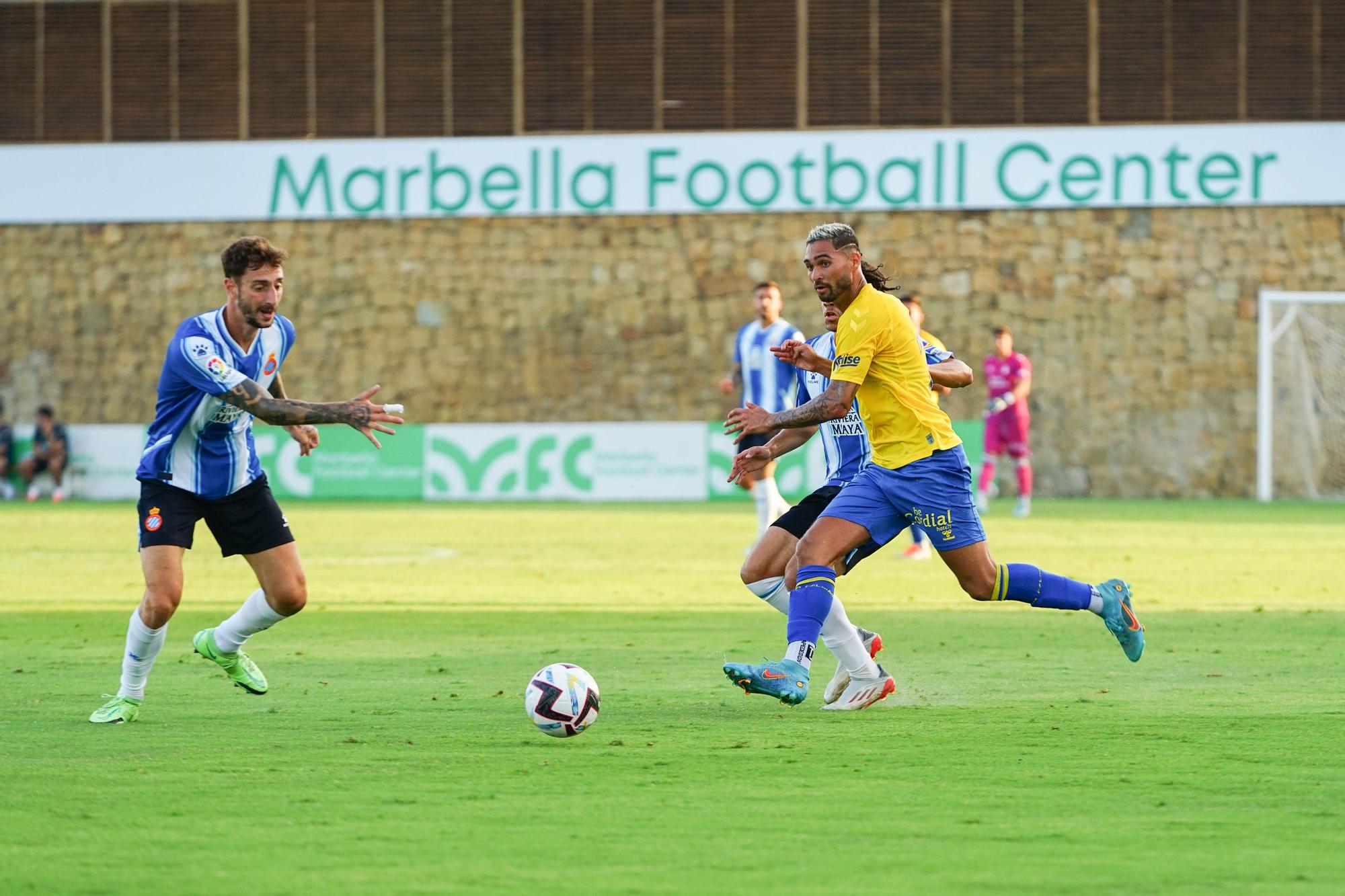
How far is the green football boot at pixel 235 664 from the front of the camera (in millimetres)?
8336

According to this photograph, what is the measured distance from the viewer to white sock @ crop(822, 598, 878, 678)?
8.16 m

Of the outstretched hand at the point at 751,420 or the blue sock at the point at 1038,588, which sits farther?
the blue sock at the point at 1038,588

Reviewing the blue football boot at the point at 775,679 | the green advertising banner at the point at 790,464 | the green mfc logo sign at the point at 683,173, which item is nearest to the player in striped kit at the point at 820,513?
the blue football boot at the point at 775,679

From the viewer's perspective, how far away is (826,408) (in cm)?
779

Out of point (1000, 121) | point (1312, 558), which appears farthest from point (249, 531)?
point (1000, 121)

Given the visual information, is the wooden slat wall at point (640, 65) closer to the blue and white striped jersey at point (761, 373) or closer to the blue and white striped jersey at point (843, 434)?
the blue and white striped jersey at point (761, 373)

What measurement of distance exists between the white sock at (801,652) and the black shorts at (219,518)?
231 centimetres

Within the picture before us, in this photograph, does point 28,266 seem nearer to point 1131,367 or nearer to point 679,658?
point 1131,367

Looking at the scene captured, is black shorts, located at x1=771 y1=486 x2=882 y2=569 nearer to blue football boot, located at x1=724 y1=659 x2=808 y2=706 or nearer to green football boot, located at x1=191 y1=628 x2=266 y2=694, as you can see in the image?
blue football boot, located at x1=724 y1=659 x2=808 y2=706

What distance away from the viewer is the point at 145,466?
802 centimetres

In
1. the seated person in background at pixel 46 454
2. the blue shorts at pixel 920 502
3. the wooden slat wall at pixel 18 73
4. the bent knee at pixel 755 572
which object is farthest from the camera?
the wooden slat wall at pixel 18 73

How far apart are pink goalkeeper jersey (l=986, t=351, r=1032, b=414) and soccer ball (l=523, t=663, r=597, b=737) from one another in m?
16.8

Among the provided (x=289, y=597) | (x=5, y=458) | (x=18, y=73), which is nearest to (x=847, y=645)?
(x=289, y=597)

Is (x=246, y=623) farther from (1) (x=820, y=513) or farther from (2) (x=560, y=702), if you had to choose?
(1) (x=820, y=513)
